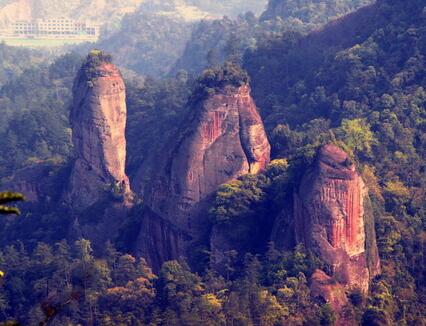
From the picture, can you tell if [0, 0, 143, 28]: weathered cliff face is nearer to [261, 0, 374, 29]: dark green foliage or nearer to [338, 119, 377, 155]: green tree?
[261, 0, 374, 29]: dark green foliage

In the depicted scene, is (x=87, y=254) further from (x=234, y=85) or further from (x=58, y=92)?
(x=58, y=92)

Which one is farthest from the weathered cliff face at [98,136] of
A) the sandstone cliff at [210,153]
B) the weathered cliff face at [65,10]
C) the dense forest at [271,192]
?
the weathered cliff face at [65,10]

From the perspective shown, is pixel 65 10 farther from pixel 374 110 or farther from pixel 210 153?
pixel 210 153

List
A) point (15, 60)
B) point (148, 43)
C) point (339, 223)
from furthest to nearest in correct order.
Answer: point (148, 43) < point (15, 60) < point (339, 223)

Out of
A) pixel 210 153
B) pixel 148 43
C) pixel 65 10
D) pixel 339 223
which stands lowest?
pixel 339 223

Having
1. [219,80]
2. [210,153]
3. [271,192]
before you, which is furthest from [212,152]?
[271,192]

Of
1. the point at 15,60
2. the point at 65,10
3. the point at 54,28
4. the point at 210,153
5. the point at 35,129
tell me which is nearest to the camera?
the point at 210,153
